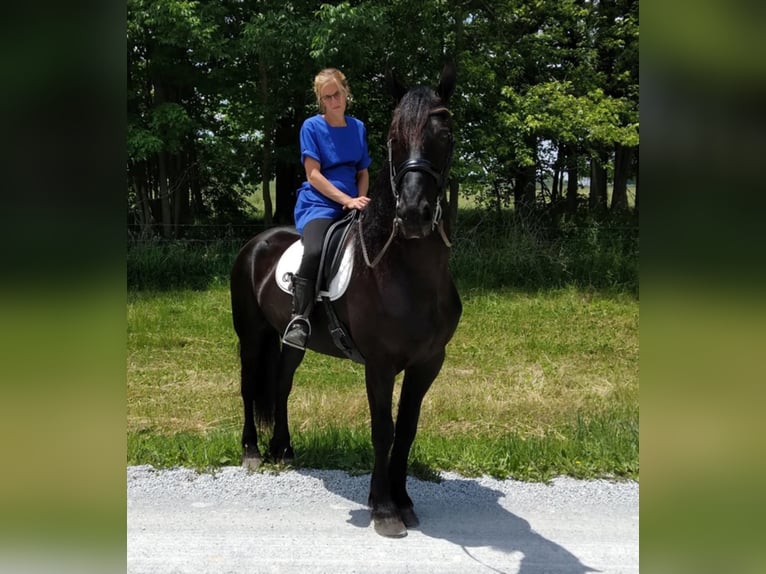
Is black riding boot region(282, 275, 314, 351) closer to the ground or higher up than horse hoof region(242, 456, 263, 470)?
higher up

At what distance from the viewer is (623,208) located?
573 inches

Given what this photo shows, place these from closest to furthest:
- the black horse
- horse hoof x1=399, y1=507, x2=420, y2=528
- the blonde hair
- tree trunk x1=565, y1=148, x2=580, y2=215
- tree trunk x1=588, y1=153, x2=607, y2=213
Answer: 1. the black horse
2. horse hoof x1=399, y1=507, x2=420, y2=528
3. the blonde hair
4. tree trunk x1=565, y1=148, x2=580, y2=215
5. tree trunk x1=588, y1=153, x2=607, y2=213

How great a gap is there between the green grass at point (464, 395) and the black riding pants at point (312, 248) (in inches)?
57.9

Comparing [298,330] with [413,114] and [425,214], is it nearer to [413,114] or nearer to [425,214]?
[425,214]

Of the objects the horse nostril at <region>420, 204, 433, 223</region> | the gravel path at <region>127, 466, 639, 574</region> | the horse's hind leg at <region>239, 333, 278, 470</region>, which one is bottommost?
the gravel path at <region>127, 466, 639, 574</region>

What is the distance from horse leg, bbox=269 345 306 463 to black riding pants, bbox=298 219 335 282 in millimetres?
960

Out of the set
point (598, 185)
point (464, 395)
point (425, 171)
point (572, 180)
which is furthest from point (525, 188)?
point (425, 171)

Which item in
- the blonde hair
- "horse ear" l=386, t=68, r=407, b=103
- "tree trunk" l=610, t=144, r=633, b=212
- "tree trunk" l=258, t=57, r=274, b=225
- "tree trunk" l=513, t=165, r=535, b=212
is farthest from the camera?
"tree trunk" l=610, t=144, r=633, b=212

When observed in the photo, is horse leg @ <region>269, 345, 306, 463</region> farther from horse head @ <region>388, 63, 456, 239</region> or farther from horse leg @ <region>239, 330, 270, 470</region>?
horse head @ <region>388, 63, 456, 239</region>

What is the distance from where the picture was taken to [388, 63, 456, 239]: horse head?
2.79m

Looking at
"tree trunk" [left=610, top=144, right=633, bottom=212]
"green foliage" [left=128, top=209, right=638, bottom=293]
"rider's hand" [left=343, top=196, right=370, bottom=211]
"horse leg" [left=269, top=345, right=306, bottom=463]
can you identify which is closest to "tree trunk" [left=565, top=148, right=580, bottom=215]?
"tree trunk" [left=610, top=144, right=633, bottom=212]

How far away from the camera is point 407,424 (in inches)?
144

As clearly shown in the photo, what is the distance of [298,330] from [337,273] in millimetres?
460
